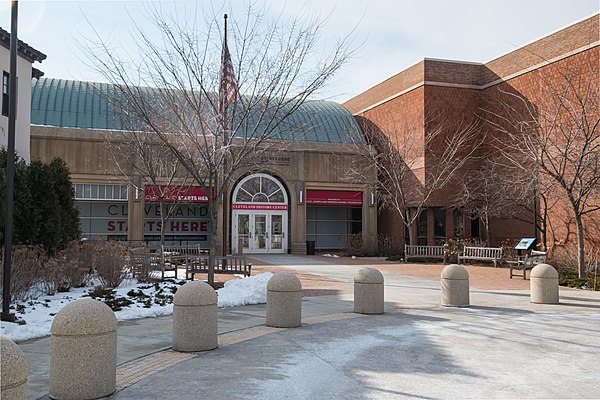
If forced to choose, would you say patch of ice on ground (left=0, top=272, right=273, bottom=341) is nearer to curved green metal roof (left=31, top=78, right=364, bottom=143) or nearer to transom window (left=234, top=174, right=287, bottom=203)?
curved green metal roof (left=31, top=78, right=364, bottom=143)

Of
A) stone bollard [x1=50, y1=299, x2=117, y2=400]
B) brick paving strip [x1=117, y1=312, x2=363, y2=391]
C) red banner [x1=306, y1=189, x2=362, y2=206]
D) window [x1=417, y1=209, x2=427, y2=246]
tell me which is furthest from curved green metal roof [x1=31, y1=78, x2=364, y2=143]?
stone bollard [x1=50, y1=299, x2=117, y2=400]

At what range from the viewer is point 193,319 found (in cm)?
782

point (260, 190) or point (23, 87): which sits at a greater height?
point (23, 87)

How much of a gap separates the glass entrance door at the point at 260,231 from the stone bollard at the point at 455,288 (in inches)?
856

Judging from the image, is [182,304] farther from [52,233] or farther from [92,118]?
[92,118]

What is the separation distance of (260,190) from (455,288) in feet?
74.5

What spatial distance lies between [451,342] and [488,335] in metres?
0.99

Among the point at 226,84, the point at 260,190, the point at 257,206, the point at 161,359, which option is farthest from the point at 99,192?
the point at 161,359

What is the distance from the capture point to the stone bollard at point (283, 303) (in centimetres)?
971

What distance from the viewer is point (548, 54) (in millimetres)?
27953

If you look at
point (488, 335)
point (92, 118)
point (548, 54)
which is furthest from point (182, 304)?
point (92, 118)

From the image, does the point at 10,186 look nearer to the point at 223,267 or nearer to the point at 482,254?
the point at 223,267

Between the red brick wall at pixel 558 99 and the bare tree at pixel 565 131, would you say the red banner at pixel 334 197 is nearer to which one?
the bare tree at pixel 565 131

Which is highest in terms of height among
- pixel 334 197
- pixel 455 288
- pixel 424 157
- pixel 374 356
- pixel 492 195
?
pixel 424 157
